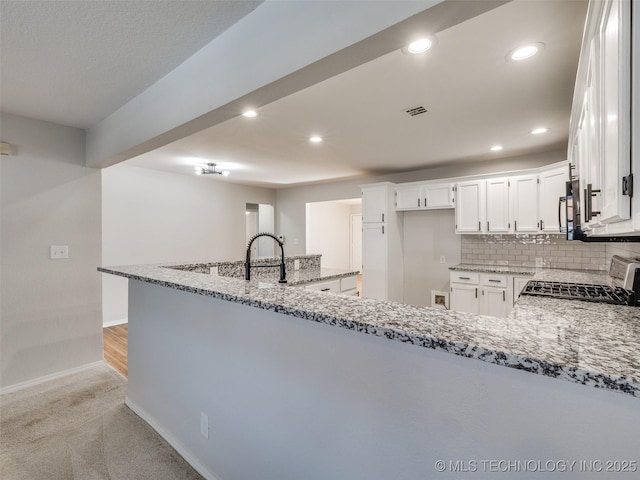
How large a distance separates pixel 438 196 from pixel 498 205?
805mm

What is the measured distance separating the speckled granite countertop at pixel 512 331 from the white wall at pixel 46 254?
252cm

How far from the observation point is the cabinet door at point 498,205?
4.08 metres

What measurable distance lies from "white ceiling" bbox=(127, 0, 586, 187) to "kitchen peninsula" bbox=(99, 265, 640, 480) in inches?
56.9

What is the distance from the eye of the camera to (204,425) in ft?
5.74

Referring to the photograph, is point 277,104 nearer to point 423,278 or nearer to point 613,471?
point 613,471

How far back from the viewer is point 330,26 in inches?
46.4

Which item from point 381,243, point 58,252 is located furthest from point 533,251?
point 58,252

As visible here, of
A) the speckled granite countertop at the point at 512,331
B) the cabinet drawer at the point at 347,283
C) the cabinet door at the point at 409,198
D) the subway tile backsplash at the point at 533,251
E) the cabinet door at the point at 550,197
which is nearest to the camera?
the speckled granite countertop at the point at 512,331

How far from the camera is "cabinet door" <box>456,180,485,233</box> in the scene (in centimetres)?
428

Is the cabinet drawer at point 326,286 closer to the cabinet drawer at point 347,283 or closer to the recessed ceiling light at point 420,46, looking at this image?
the cabinet drawer at point 347,283

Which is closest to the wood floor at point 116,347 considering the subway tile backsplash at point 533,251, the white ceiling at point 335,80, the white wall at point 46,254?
the white wall at point 46,254

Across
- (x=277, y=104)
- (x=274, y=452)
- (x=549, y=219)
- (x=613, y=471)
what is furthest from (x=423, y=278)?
(x=613, y=471)

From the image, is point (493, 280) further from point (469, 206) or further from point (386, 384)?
point (386, 384)

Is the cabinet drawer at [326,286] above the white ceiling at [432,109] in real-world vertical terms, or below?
below
